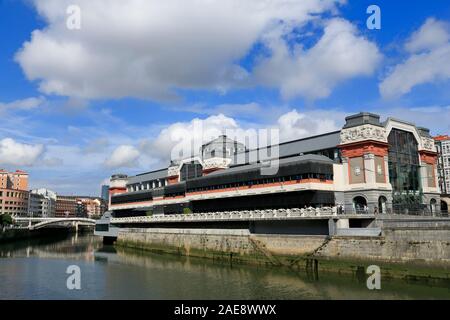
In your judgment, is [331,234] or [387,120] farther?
[387,120]

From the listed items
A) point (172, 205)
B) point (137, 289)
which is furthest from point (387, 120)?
point (172, 205)

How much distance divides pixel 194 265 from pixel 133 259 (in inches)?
583

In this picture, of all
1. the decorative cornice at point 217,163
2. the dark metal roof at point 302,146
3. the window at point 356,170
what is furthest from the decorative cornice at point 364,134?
the decorative cornice at point 217,163

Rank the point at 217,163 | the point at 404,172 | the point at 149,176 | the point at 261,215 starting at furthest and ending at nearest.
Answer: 1. the point at 149,176
2. the point at 217,163
3. the point at 404,172
4. the point at 261,215

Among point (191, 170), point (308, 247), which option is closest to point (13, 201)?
point (191, 170)

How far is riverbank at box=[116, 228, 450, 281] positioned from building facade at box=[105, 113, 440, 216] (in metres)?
7.27

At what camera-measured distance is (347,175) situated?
57719 millimetres

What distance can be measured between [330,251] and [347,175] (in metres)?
16.0

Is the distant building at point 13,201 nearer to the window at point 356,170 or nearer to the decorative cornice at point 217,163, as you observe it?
the decorative cornice at point 217,163

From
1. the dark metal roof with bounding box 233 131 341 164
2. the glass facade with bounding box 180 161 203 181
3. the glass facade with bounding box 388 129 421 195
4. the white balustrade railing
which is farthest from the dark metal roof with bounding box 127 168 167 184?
the glass facade with bounding box 388 129 421 195

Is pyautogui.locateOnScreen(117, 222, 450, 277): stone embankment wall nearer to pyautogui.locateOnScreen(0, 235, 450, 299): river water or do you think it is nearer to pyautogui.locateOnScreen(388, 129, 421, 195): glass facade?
pyautogui.locateOnScreen(0, 235, 450, 299): river water

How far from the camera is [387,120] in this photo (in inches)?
2317

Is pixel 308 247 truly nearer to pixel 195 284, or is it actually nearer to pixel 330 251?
pixel 330 251
